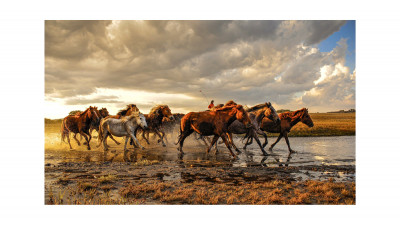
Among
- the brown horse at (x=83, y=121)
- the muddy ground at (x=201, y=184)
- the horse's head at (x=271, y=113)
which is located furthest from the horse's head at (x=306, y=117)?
the brown horse at (x=83, y=121)

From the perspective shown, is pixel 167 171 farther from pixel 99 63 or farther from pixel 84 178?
pixel 99 63

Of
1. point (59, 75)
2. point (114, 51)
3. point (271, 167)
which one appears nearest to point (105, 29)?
point (114, 51)

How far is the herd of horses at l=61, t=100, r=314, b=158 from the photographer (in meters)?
11.3

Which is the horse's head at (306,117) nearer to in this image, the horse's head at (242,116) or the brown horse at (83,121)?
the horse's head at (242,116)

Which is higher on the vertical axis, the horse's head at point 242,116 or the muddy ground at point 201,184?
the horse's head at point 242,116

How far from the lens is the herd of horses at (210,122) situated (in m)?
11.3

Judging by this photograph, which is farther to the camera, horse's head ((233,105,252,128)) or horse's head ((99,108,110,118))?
horse's head ((99,108,110,118))

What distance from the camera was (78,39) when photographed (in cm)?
946

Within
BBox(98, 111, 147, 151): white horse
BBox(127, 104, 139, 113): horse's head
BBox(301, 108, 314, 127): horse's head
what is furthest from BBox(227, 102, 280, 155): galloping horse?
BBox(127, 104, 139, 113): horse's head

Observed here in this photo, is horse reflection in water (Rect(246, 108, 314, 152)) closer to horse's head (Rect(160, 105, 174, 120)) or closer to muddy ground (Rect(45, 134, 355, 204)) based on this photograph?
muddy ground (Rect(45, 134, 355, 204))

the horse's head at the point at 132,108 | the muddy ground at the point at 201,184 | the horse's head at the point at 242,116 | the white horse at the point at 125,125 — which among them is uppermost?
the horse's head at the point at 132,108

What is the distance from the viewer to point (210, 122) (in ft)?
37.7

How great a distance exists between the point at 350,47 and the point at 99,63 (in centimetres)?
1033

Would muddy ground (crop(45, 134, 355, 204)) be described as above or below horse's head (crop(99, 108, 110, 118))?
below
